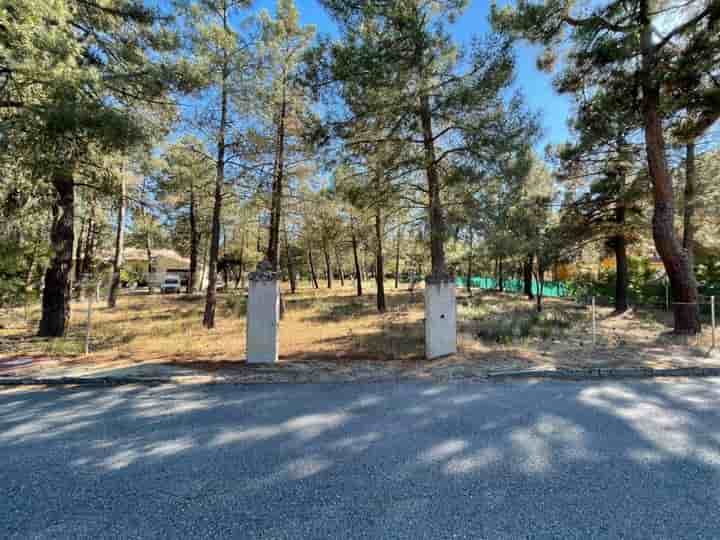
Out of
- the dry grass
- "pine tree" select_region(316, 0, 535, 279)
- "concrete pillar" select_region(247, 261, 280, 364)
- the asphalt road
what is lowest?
the asphalt road

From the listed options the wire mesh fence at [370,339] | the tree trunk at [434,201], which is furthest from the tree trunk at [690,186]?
the tree trunk at [434,201]

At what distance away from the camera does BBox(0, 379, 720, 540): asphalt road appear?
6.83 feet

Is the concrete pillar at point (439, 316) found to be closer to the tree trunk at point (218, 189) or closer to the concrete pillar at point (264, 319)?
the concrete pillar at point (264, 319)

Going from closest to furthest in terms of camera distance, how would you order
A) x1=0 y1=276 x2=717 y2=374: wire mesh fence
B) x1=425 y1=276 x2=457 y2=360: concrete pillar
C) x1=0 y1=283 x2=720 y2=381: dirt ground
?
x1=0 y1=283 x2=720 y2=381: dirt ground → x1=425 y1=276 x2=457 y2=360: concrete pillar → x1=0 y1=276 x2=717 y2=374: wire mesh fence

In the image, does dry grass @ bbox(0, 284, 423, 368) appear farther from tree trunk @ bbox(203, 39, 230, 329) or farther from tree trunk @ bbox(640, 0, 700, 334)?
tree trunk @ bbox(640, 0, 700, 334)

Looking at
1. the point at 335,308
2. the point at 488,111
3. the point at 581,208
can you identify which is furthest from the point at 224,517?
the point at 581,208

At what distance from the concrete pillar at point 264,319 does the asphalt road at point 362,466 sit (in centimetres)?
166

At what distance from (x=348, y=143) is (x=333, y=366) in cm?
542

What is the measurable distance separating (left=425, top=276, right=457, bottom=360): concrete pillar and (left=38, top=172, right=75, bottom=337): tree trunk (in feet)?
28.7

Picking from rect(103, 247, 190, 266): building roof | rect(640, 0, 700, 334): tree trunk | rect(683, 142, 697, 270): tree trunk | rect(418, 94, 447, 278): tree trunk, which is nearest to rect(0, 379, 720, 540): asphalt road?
rect(418, 94, 447, 278): tree trunk

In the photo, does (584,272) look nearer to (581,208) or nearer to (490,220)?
(581,208)

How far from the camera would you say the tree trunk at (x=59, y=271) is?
26.8 feet

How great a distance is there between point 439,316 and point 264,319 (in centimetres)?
334

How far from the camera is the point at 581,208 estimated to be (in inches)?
521
